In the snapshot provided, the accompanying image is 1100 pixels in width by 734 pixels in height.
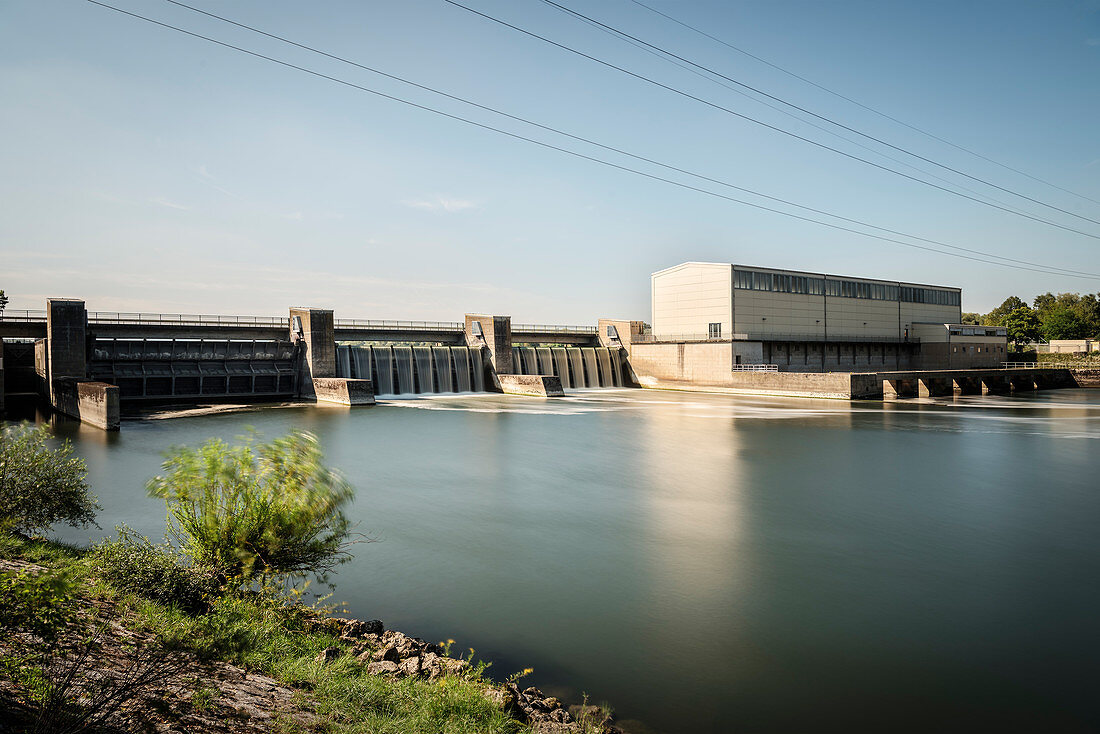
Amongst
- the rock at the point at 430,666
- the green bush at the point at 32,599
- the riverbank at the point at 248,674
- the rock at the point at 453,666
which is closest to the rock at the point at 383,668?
the riverbank at the point at 248,674

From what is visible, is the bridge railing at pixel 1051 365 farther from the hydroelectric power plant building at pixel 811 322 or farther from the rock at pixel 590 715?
the rock at pixel 590 715

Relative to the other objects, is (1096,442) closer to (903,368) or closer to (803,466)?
(803,466)

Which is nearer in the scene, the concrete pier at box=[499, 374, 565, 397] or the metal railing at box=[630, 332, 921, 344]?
the concrete pier at box=[499, 374, 565, 397]

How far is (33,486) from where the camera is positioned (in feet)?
24.0

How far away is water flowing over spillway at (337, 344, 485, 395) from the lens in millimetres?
37844

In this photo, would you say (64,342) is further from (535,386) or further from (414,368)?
(535,386)

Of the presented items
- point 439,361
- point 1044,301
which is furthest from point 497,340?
point 1044,301

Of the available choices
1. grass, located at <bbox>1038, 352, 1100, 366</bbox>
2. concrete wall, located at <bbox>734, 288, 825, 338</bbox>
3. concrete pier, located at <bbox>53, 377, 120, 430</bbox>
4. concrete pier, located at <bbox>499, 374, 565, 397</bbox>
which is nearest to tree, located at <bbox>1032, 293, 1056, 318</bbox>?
grass, located at <bbox>1038, 352, 1100, 366</bbox>

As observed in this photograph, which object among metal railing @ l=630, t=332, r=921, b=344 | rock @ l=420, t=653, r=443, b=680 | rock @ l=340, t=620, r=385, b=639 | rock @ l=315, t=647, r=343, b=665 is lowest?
rock @ l=340, t=620, r=385, b=639

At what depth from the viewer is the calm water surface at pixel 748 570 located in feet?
18.6

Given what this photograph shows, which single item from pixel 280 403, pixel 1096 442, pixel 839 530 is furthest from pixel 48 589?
pixel 280 403

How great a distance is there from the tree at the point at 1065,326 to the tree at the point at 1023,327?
42.5 inches

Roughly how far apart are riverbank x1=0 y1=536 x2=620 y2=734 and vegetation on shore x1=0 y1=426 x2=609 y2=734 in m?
0.02

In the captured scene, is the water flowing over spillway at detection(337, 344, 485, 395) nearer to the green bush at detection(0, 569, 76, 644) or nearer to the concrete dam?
the concrete dam
